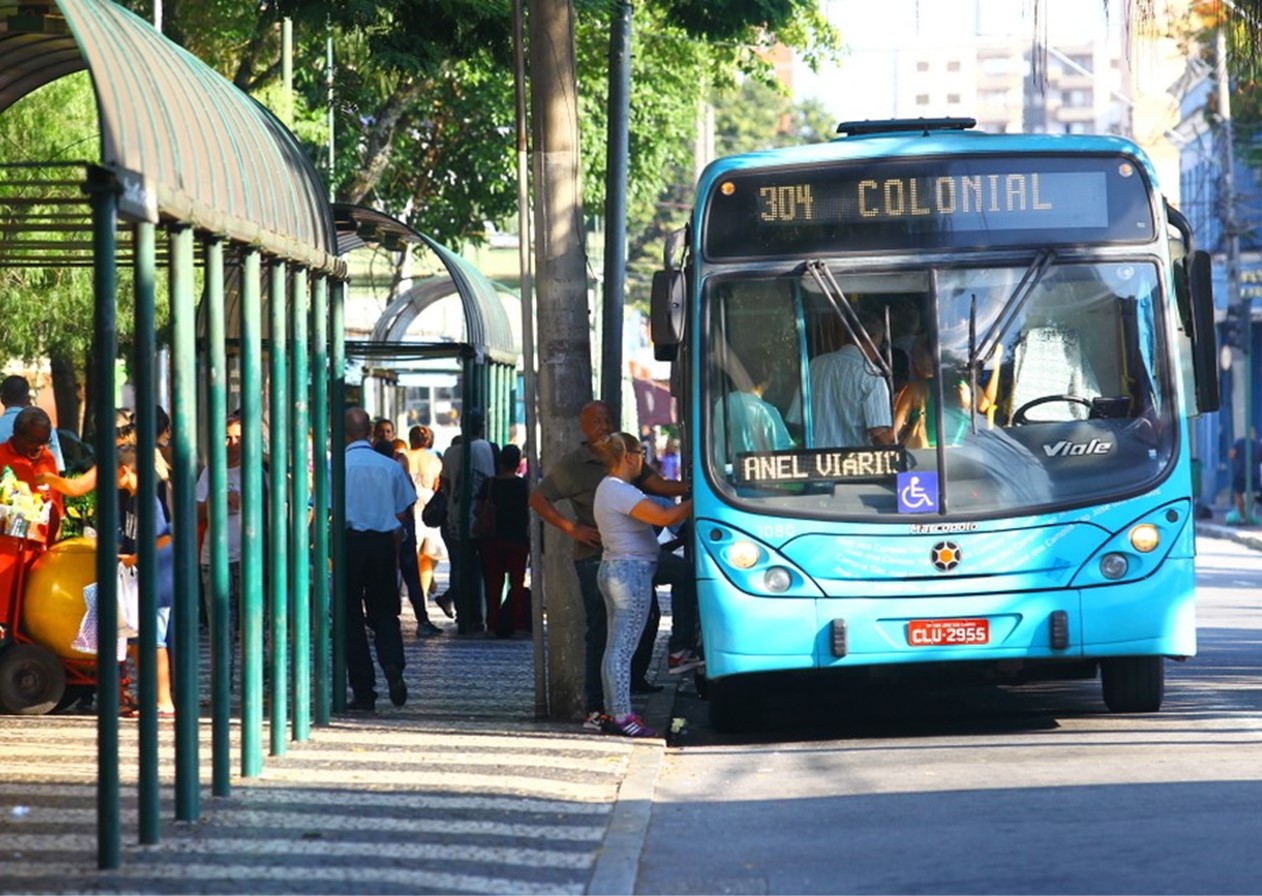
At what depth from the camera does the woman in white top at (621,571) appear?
1243 centimetres

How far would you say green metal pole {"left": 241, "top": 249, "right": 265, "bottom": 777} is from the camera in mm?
10172

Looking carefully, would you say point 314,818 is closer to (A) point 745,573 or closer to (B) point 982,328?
(A) point 745,573

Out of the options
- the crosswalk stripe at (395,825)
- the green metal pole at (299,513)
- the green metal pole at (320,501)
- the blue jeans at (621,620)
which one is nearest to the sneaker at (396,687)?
the green metal pole at (320,501)

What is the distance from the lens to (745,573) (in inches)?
479

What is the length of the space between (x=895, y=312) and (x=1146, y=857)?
176 inches

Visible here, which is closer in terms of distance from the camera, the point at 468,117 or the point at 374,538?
the point at 374,538

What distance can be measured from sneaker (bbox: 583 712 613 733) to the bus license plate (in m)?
1.69

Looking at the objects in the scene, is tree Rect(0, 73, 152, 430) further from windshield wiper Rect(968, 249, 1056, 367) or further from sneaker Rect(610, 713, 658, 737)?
windshield wiper Rect(968, 249, 1056, 367)

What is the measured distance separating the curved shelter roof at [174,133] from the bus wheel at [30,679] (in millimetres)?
2718

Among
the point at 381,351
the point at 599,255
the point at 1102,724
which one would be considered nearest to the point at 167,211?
the point at 1102,724

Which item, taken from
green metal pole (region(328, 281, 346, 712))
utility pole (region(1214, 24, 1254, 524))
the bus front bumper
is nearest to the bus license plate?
the bus front bumper

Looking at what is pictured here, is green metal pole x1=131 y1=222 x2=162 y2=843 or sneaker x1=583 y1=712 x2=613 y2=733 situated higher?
green metal pole x1=131 y1=222 x2=162 y2=843

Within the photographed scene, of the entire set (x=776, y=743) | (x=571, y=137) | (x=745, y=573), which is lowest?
(x=776, y=743)

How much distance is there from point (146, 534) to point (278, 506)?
9.23 feet
